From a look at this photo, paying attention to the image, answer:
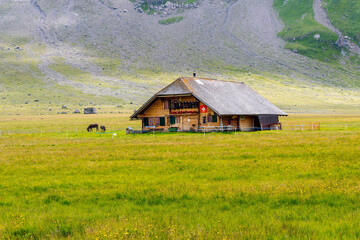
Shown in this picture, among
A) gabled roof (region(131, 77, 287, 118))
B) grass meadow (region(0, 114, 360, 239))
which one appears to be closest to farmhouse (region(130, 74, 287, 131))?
gabled roof (region(131, 77, 287, 118))

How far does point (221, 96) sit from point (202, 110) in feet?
13.8

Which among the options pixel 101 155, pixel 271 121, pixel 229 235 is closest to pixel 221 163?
pixel 101 155

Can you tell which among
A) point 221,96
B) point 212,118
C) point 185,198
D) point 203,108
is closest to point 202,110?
point 203,108

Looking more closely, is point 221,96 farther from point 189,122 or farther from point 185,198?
point 185,198

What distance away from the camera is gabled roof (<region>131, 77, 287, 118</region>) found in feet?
165

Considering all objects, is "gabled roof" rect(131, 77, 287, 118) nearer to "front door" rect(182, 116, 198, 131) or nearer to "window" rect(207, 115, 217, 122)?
"window" rect(207, 115, 217, 122)

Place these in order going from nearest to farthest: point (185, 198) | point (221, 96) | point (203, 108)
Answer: point (185, 198)
point (203, 108)
point (221, 96)

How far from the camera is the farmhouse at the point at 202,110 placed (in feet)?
167

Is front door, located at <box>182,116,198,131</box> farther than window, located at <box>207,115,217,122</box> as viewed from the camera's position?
Yes

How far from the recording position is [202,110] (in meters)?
51.8

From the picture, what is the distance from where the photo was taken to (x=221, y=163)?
1803 centimetres

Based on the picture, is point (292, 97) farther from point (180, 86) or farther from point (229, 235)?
point (229, 235)

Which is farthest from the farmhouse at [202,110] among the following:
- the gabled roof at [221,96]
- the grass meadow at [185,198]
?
the grass meadow at [185,198]

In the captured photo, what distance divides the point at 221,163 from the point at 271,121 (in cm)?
4073
